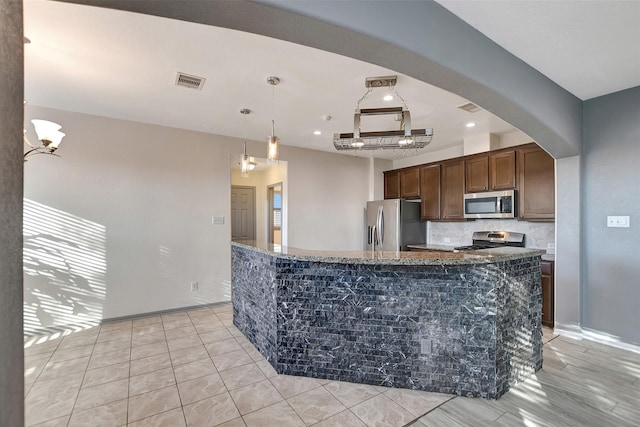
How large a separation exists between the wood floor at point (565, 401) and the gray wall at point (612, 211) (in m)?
0.45

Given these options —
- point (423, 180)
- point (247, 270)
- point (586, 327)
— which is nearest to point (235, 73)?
point (247, 270)

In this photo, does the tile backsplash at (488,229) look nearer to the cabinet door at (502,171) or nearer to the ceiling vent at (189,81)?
the cabinet door at (502,171)

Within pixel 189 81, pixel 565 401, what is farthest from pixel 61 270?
pixel 565 401

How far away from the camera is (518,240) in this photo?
4.07m

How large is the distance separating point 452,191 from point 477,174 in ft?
1.55

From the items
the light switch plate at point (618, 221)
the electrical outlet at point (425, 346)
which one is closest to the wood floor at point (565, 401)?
the electrical outlet at point (425, 346)

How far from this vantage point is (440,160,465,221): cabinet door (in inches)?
180

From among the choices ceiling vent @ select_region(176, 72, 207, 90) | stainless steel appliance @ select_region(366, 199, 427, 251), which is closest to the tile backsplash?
stainless steel appliance @ select_region(366, 199, 427, 251)

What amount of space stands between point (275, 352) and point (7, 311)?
6.37 feet

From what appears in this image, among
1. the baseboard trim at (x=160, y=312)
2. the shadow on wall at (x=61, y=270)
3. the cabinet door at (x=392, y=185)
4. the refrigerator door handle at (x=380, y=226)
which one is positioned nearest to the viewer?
the shadow on wall at (x=61, y=270)

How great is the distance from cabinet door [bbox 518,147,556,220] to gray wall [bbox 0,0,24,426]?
460 cm

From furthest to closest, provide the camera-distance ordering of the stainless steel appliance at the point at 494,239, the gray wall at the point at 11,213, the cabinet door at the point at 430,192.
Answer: the cabinet door at the point at 430,192
the stainless steel appliance at the point at 494,239
the gray wall at the point at 11,213

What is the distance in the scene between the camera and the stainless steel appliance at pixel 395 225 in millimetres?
5025

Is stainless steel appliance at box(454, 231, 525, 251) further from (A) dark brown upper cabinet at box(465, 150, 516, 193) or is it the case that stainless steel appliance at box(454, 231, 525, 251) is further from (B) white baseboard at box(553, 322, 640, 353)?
(B) white baseboard at box(553, 322, 640, 353)
